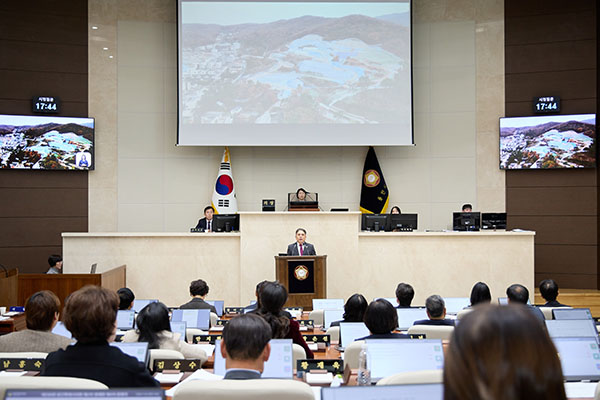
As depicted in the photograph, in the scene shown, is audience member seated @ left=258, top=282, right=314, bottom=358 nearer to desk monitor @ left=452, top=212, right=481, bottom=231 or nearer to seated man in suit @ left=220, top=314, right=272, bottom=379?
seated man in suit @ left=220, top=314, right=272, bottom=379

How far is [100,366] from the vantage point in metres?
2.13

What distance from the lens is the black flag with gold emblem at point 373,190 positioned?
11.5 m

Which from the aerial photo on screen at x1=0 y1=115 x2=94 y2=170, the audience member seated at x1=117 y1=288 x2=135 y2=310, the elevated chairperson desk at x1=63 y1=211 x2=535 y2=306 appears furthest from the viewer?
the aerial photo on screen at x1=0 y1=115 x2=94 y2=170

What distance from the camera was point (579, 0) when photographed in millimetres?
11023

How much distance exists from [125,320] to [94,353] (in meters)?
2.99

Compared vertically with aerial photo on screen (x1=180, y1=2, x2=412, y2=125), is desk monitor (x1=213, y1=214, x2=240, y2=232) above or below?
below

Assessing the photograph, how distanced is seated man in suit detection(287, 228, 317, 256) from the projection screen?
3.00 m

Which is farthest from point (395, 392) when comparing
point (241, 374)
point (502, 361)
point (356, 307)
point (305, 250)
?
point (305, 250)

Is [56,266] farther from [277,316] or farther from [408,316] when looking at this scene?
[277,316]

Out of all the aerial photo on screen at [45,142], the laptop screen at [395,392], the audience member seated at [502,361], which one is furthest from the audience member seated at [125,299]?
the aerial photo on screen at [45,142]

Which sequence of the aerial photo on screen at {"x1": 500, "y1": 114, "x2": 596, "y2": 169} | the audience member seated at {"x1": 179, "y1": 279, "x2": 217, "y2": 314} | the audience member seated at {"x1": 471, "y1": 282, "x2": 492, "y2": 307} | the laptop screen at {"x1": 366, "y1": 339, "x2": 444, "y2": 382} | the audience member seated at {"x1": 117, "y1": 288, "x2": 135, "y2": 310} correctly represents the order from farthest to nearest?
1. the aerial photo on screen at {"x1": 500, "y1": 114, "x2": 596, "y2": 169}
2. the audience member seated at {"x1": 179, "y1": 279, "x2": 217, "y2": 314}
3. the audience member seated at {"x1": 117, "y1": 288, "x2": 135, "y2": 310}
4. the audience member seated at {"x1": 471, "y1": 282, "x2": 492, "y2": 307}
5. the laptop screen at {"x1": 366, "y1": 339, "x2": 444, "y2": 382}

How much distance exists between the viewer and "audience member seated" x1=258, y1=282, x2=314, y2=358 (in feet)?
12.2

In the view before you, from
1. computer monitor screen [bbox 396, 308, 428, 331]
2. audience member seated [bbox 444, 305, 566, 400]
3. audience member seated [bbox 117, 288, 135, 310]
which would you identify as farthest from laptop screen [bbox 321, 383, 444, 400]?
audience member seated [bbox 117, 288, 135, 310]

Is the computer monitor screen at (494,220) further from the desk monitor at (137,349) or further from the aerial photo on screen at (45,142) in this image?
the desk monitor at (137,349)
